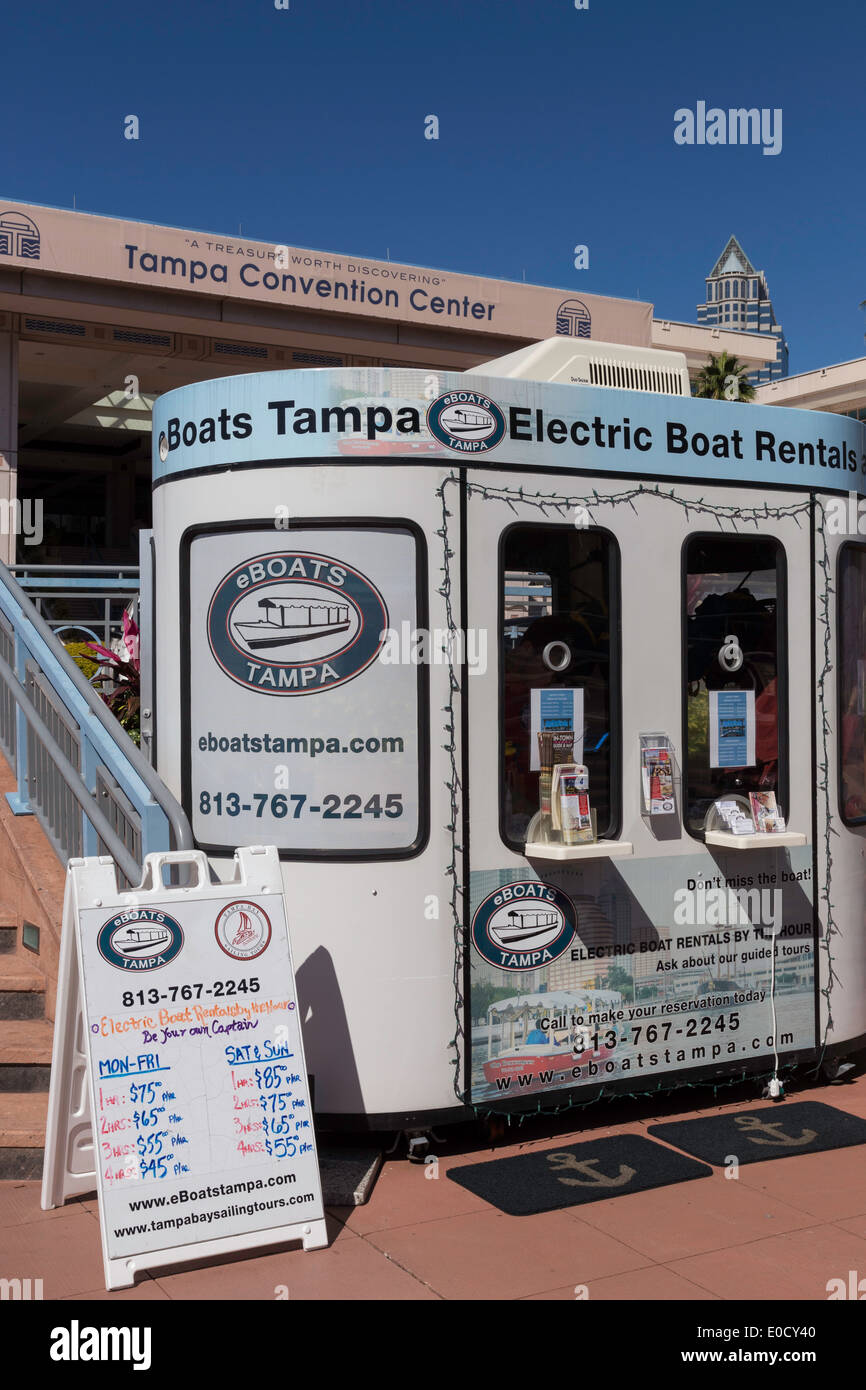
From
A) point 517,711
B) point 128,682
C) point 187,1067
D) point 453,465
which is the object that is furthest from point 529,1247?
point 128,682

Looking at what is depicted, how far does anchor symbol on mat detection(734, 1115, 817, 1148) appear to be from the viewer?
17.7ft

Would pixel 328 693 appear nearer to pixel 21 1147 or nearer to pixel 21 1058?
pixel 21 1058

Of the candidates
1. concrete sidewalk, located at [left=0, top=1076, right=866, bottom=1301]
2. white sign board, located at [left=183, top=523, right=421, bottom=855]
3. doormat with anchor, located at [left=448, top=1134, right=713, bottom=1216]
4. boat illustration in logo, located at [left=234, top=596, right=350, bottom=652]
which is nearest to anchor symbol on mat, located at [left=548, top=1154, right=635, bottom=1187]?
doormat with anchor, located at [left=448, top=1134, right=713, bottom=1216]

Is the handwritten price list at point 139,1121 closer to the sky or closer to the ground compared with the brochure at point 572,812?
closer to the ground

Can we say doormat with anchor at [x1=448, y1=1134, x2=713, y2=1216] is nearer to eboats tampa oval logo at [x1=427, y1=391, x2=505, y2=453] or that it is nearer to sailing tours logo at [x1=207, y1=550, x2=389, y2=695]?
sailing tours logo at [x1=207, y1=550, x2=389, y2=695]

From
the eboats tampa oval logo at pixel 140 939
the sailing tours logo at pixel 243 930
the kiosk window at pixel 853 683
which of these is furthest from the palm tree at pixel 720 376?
the eboats tampa oval logo at pixel 140 939

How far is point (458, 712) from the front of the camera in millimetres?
5211

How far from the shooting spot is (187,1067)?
434 centimetres

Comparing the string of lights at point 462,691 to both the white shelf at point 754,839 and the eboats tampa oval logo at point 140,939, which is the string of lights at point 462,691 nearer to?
the white shelf at point 754,839

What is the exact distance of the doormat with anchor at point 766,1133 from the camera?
17.3 ft

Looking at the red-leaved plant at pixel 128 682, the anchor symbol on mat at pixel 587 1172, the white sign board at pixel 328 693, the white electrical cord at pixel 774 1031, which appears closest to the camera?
the anchor symbol on mat at pixel 587 1172

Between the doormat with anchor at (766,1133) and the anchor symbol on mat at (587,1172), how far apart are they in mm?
387

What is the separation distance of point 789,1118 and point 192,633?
3274 mm

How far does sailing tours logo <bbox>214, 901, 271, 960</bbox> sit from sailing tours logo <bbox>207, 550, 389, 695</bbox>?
964 mm
